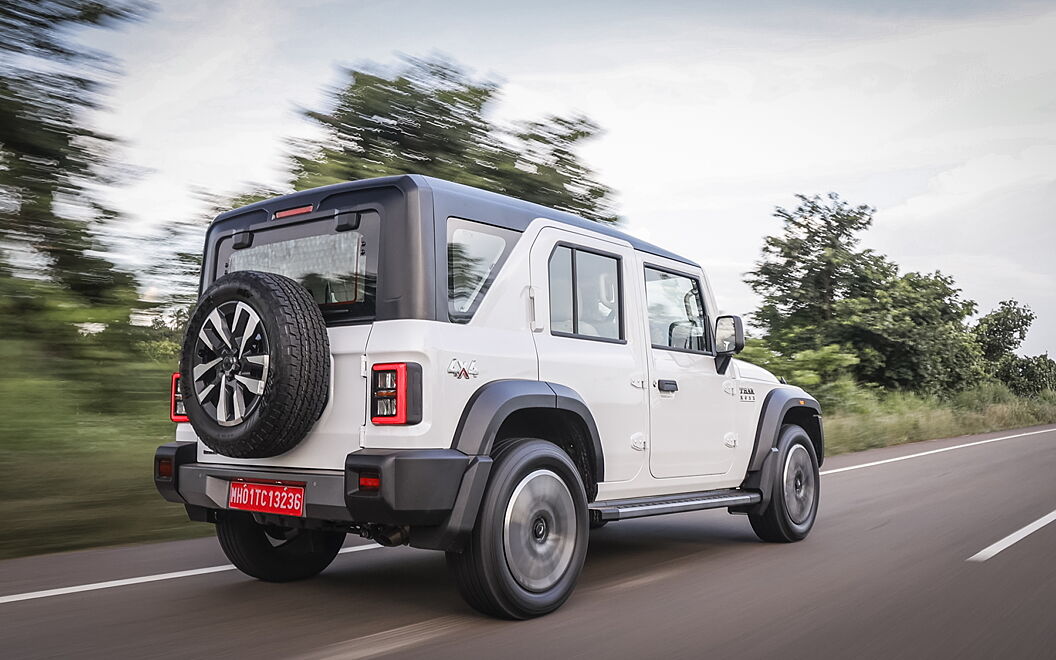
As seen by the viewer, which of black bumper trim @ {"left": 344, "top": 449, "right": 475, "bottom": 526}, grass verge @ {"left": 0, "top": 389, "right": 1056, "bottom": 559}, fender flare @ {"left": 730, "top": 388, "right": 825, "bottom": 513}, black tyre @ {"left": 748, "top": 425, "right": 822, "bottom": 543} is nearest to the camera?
black bumper trim @ {"left": 344, "top": 449, "right": 475, "bottom": 526}

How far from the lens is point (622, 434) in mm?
5379

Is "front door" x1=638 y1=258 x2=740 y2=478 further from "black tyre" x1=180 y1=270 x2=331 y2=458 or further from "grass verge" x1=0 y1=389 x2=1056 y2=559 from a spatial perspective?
"grass verge" x1=0 y1=389 x2=1056 y2=559

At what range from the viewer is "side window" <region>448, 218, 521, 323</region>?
14.9ft

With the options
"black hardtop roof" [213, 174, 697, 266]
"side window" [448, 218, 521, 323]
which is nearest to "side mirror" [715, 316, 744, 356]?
"black hardtop roof" [213, 174, 697, 266]

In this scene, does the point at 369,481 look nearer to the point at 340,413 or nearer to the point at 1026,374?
the point at 340,413

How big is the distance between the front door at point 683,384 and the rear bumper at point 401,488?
5.55 ft

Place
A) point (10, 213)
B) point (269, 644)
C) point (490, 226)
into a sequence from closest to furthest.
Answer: point (269, 644) → point (490, 226) → point (10, 213)

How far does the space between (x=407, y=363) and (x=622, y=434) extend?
64.0 inches

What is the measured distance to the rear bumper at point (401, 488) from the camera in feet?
13.5

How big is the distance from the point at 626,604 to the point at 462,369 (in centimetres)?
159

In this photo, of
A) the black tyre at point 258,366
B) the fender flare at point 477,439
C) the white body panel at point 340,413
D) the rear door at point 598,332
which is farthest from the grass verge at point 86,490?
the rear door at point 598,332

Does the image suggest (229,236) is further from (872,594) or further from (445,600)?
(872,594)

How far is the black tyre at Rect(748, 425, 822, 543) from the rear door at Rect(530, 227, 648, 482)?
179cm

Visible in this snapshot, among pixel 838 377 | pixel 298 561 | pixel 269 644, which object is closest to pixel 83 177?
pixel 298 561
